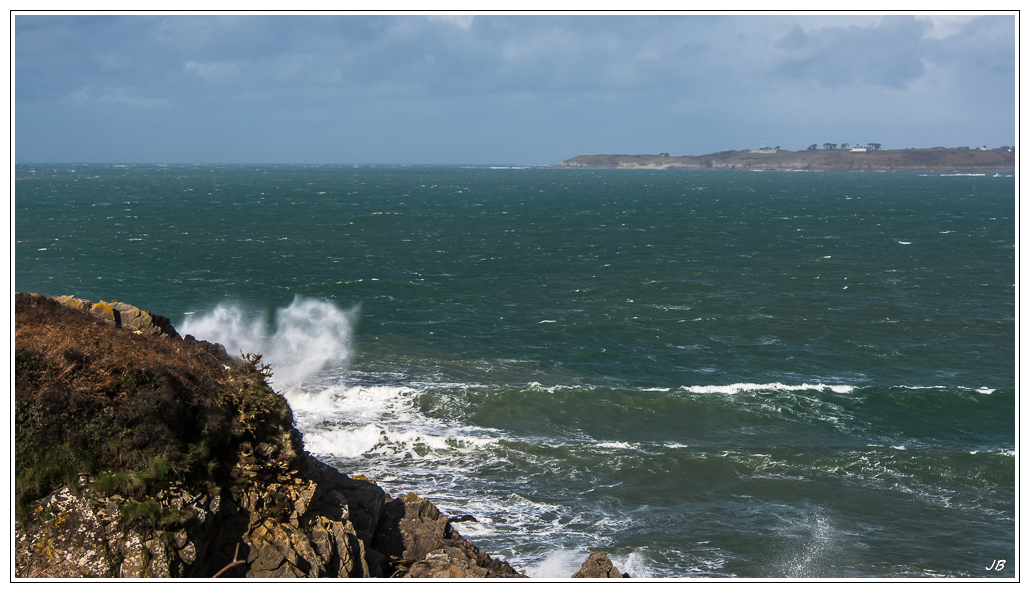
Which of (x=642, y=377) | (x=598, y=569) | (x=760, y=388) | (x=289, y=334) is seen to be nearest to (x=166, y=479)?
(x=598, y=569)

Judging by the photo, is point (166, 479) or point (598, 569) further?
point (598, 569)

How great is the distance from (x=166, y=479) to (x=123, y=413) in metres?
1.53

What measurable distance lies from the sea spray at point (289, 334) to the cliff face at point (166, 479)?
20.7 m

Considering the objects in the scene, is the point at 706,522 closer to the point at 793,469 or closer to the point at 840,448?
the point at 793,469

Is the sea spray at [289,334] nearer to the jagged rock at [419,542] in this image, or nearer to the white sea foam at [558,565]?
the white sea foam at [558,565]

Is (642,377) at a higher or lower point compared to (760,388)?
higher

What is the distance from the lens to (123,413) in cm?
1388

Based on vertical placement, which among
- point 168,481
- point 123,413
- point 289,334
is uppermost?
point 123,413

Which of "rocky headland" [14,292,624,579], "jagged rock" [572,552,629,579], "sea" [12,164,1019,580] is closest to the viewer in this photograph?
"rocky headland" [14,292,624,579]

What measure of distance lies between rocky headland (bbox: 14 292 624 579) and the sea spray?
20.7 meters

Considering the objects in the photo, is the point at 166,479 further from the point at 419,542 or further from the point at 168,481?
the point at 419,542

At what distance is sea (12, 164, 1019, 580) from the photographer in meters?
24.6

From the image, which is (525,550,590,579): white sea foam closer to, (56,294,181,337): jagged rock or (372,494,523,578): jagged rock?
(372,494,523,578): jagged rock

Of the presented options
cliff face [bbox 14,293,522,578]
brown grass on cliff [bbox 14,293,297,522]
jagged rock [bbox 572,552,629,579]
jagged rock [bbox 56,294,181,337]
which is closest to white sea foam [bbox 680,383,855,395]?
jagged rock [bbox 572,552,629,579]
